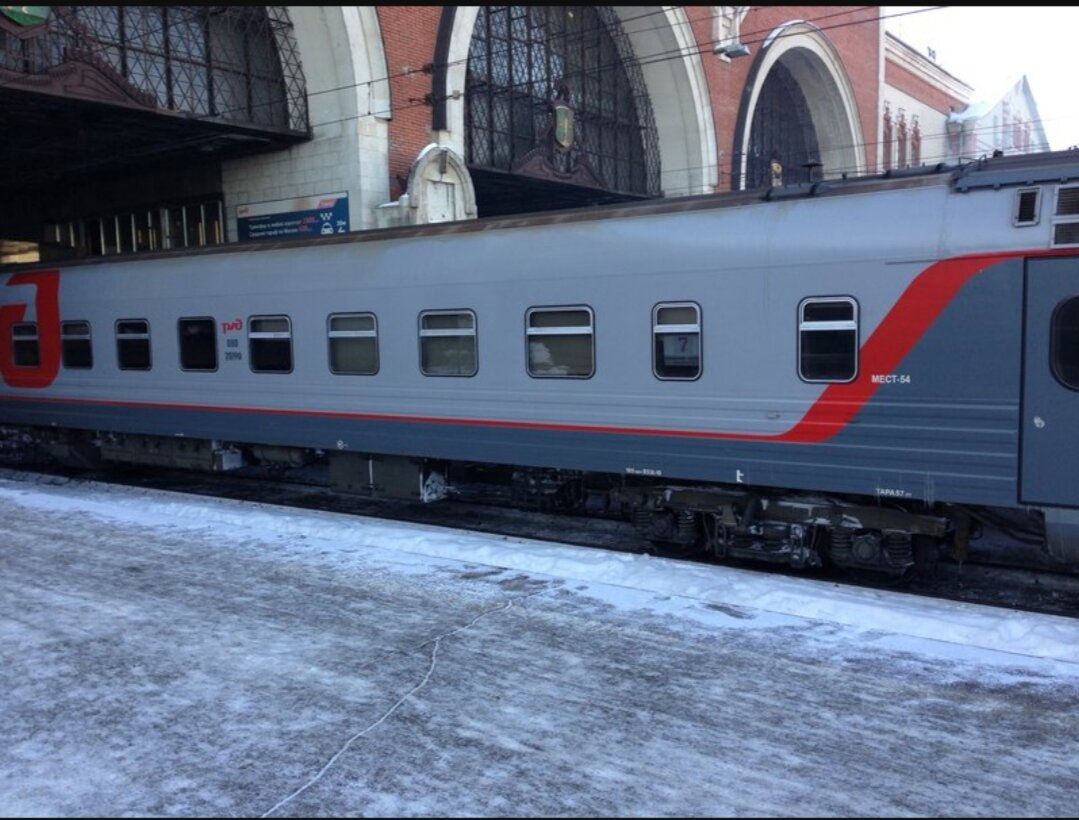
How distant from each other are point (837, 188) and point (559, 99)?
62.4ft

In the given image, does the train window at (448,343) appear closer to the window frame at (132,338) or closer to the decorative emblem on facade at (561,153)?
the window frame at (132,338)

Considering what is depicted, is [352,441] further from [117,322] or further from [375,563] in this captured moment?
[117,322]

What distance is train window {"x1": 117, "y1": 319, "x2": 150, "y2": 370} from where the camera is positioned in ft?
46.6

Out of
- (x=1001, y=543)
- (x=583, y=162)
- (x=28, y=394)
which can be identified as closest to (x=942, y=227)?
(x=1001, y=543)

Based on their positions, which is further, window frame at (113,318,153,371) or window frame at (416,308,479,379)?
window frame at (113,318,153,371)

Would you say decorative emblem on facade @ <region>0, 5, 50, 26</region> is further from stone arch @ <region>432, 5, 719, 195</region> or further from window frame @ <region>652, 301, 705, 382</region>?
stone arch @ <region>432, 5, 719, 195</region>

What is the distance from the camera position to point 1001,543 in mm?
10125

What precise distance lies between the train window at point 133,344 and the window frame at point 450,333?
5.39m

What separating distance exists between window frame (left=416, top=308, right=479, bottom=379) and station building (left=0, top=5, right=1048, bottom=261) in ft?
13.1

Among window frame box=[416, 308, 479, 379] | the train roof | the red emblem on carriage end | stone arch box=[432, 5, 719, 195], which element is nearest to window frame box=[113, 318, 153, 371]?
the red emblem on carriage end

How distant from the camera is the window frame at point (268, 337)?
1241 centimetres

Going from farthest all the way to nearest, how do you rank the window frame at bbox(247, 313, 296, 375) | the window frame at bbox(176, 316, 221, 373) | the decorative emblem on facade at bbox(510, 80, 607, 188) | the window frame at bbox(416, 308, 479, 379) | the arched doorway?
the arched doorway < the decorative emblem on facade at bbox(510, 80, 607, 188) < the window frame at bbox(176, 316, 221, 373) < the window frame at bbox(247, 313, 296, 375) < the window frame at bbox(416, 308, 479, 379)

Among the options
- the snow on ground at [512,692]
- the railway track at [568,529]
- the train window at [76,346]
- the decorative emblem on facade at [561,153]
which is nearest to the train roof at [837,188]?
the railway track at [568,529]

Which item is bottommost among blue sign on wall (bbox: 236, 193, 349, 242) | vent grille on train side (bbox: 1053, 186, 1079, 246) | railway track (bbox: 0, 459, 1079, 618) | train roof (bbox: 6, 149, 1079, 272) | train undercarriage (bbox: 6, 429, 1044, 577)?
railway track (bbox: 0, 459, 1079, 618)
